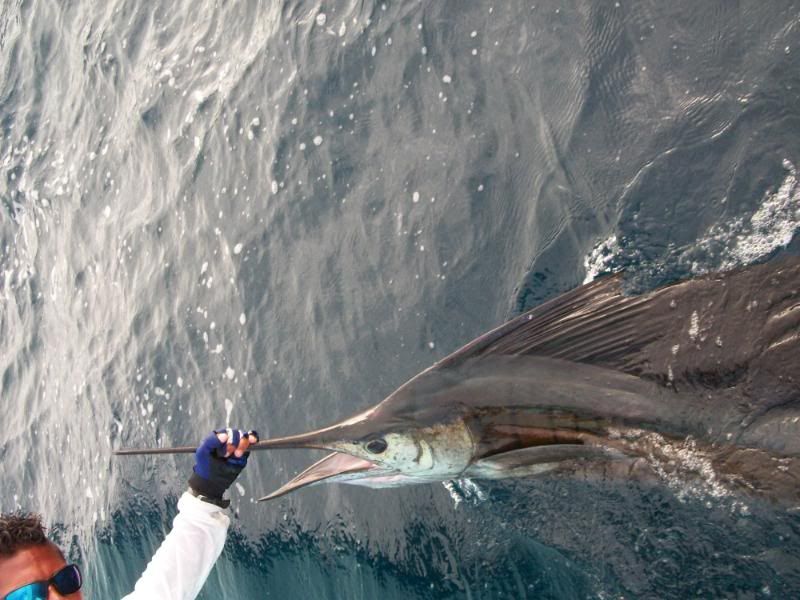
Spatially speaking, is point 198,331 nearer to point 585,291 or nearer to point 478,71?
point 478,71

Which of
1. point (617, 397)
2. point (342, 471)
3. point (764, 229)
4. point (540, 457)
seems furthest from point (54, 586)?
point (764, 229)

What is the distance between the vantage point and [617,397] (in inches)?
135

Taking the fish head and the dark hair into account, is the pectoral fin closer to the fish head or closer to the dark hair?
the fish head

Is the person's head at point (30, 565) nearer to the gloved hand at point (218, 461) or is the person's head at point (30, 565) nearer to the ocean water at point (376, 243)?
the gloved hand at point (218, 461)

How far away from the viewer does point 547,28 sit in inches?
180

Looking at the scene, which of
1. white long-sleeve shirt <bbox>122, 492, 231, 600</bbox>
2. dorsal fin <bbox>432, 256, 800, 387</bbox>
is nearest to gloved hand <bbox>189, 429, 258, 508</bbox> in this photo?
white long-sleeve shirt <bbox>122, 492, 231, 600</bbox>

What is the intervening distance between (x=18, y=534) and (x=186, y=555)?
659 millimetres

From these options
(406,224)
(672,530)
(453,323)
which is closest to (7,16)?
(406,224)

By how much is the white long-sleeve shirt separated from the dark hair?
1.36ft

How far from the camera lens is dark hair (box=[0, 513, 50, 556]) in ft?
9.81

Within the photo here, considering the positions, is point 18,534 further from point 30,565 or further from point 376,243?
point 376,243

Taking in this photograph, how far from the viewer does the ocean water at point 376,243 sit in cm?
375

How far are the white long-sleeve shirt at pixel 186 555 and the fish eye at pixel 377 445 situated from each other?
71 centimetres

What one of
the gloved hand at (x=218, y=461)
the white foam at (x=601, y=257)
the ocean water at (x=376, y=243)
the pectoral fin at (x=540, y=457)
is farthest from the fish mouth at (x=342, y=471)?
the white foam at (x=601, y=257)
